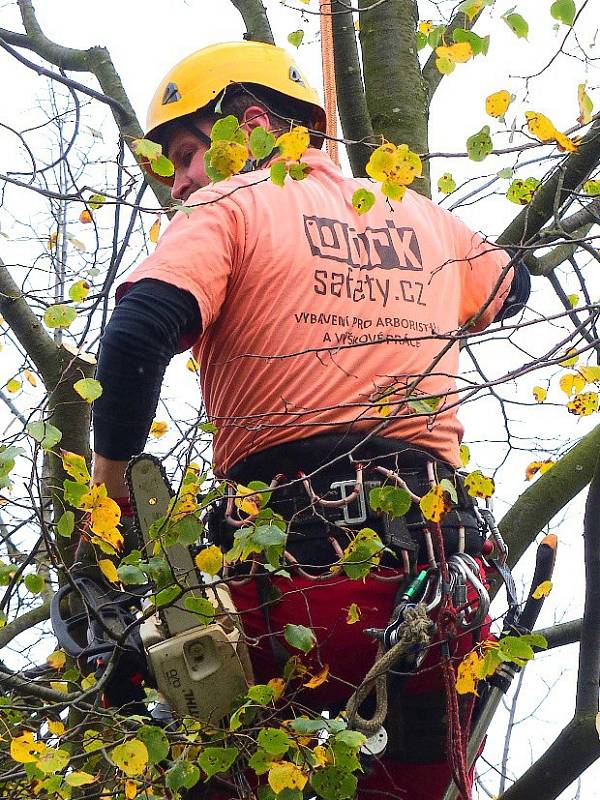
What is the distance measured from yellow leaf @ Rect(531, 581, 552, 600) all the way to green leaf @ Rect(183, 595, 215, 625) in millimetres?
795

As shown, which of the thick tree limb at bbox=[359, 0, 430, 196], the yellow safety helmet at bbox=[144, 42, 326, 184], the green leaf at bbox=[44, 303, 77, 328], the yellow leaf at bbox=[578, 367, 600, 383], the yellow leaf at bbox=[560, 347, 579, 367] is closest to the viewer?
the yellow leaf at bbox=[560, 347, 579, 367]

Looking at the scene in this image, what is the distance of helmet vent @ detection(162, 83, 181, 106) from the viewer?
122 inches

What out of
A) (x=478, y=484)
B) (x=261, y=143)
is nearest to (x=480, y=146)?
(x=261, y=143)

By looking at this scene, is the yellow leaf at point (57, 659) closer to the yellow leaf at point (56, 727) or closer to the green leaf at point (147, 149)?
the yellow leaf at point (56, 727)

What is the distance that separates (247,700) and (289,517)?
1.26 ft

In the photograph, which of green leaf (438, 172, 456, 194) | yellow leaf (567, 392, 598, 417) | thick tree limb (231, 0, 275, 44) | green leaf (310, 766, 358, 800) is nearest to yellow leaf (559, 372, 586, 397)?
yellow leaf (567, 392, 598, 417)

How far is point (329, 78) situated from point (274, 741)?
228 cm

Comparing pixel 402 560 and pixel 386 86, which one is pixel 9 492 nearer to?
pixel 402 560

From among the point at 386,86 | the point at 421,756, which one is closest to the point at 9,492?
the point at 421,756

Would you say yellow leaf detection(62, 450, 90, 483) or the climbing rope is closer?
the climbing rope

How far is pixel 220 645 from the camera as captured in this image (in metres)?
2.37

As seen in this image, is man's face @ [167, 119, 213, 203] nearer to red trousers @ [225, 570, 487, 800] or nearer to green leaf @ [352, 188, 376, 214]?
green leaf @ [352, 188, 376, 214]

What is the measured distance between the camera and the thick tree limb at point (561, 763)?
237 centimetres

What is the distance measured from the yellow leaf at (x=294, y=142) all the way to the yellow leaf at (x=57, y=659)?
134 centimetres
